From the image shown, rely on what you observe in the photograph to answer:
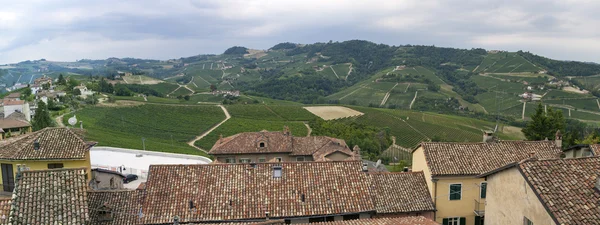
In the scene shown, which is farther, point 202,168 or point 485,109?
point 485,109

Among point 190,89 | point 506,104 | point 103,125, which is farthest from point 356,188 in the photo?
point 190,89

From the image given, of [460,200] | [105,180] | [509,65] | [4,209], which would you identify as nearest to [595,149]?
[460,200]

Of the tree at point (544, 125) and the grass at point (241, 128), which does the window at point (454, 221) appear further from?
the grass at point (241, 128)

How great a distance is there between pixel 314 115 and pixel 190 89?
91054 millimetres

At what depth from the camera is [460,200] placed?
2397cm

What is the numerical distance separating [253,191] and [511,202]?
12272mm

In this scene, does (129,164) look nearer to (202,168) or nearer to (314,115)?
(202,168)

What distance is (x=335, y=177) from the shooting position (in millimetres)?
22281

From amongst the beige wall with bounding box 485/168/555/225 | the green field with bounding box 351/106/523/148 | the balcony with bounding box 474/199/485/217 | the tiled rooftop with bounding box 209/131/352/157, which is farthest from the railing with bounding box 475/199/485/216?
the green field with bounding box 351/106/523/148

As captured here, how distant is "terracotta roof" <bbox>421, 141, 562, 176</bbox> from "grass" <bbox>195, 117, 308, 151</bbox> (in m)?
51.5

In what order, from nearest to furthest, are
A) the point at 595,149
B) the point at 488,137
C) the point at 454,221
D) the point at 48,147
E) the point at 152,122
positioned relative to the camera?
1. the point at 48,147
2. the point at 454,221
3. the point at 595,149
4. the point at 488,137
5. the point at 152,122

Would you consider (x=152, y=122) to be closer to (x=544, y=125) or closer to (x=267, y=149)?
(x=267, y=149)

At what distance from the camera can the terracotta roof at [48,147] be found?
2248 centimetres

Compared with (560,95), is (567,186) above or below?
above
